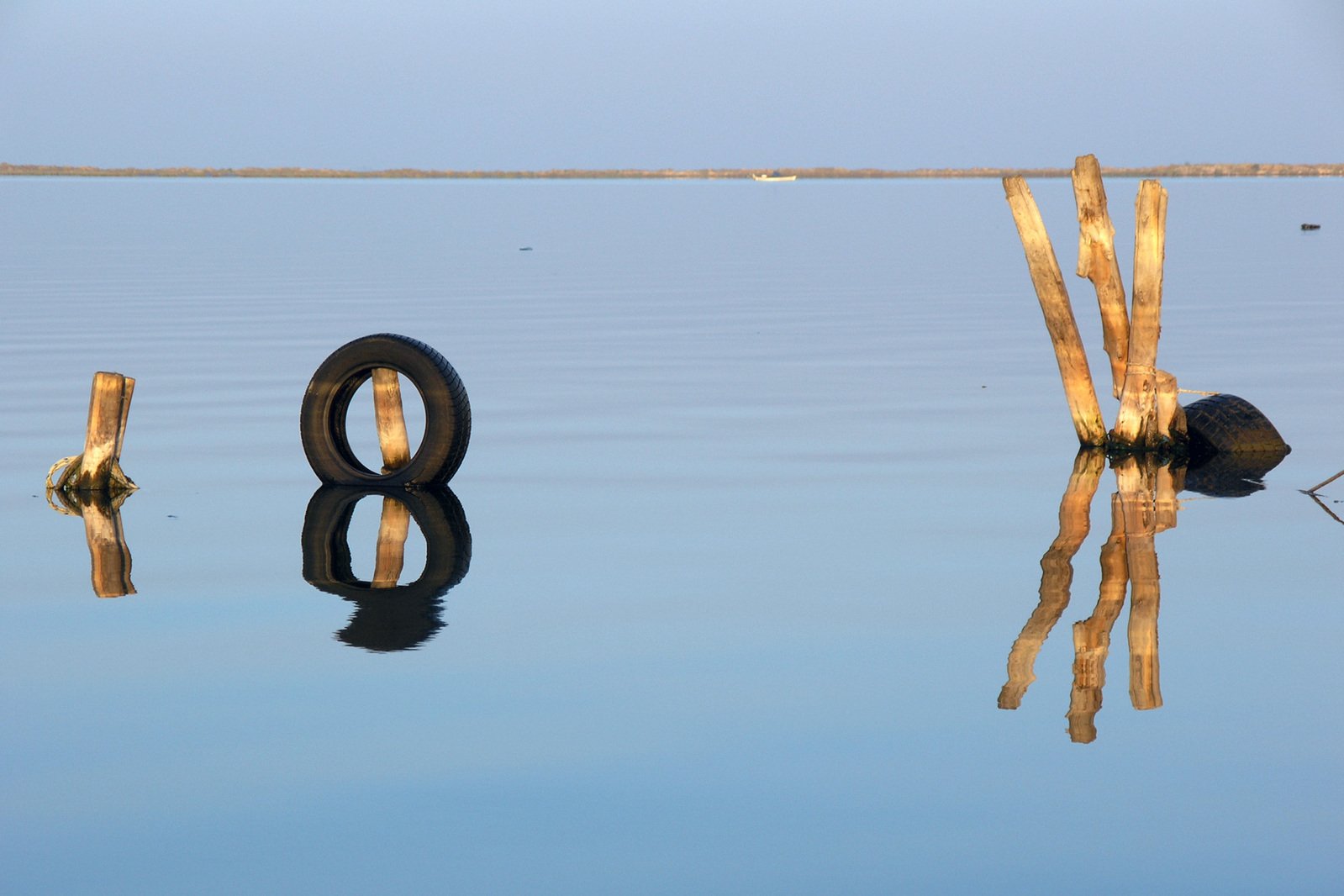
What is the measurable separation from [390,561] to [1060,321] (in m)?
7.82

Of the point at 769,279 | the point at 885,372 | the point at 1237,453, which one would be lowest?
the point at 1237,453

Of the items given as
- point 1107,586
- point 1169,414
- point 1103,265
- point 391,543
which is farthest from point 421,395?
point 1169,414

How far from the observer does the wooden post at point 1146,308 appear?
17.3 meters

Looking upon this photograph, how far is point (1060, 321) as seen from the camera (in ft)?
58.5

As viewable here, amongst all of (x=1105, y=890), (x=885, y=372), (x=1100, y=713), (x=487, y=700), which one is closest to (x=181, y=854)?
(x=487, y=700)

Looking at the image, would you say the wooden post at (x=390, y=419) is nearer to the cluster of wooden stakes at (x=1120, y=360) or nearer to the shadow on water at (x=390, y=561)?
the shadow on water at (x=390, y=561)

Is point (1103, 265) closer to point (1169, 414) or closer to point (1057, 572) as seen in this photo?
point (1169, 414)

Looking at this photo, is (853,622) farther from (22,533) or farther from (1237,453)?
(1237,453)

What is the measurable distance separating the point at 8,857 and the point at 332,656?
3.18 meters

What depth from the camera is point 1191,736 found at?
8.89 metres

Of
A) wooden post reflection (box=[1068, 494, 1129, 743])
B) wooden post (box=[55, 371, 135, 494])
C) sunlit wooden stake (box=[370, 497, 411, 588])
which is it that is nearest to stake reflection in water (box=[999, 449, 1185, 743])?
wooden post reflection (box=[1068, 494, 1129, 743])

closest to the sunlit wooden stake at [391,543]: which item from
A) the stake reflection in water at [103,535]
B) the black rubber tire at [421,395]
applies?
the black rubber tire at [421,395]

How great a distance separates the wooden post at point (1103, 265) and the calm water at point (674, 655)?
1.25 metres

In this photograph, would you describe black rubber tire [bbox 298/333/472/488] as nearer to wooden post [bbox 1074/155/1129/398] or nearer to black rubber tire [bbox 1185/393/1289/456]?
wooden post [bbox 1074/155/1129/398]
